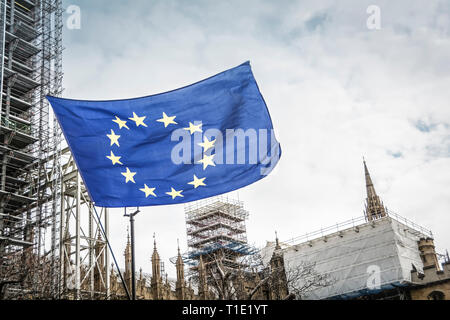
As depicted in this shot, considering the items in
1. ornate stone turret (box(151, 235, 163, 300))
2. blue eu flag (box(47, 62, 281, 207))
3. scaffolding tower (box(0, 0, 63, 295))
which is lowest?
blue eu flag (box(47, 62, 281, 207))

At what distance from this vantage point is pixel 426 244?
188 ft

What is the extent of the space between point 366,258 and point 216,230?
2609 cm

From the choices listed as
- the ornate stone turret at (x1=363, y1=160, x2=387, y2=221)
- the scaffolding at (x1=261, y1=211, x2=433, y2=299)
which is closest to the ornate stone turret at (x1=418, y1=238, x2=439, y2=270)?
the scaffolding at (x1=261, y1=211, x2=433, y2=299)

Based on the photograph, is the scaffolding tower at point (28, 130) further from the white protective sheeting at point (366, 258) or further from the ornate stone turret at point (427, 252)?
the ornate stone turret at point (427, 252)

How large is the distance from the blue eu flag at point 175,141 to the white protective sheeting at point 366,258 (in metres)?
41.3

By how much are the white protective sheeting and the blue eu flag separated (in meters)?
41.3

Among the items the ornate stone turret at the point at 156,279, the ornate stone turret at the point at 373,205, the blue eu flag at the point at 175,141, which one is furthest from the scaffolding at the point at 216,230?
the blue eu flag at the point at 175,141

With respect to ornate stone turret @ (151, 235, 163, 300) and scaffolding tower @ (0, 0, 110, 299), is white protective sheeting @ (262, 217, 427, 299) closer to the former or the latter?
ornate stone turret @ (151, 235, 163, 300)

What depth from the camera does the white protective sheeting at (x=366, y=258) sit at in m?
52.2

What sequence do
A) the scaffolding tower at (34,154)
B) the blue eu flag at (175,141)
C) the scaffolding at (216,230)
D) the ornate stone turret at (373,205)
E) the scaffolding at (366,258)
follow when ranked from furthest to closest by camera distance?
the ornate stone turret at (373,205) < the scaffolding at (216,230) < the scaffolding at (366,258) < the scaffolding tower at (34,154) < the blue eu flag at (175,141)

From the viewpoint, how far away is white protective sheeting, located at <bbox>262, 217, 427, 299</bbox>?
52156 millimetres

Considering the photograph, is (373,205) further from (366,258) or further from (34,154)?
(34,154)

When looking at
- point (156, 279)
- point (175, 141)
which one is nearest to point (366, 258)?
point (156, 279)

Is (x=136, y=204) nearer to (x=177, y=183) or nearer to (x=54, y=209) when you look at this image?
(x=177, y=183)
